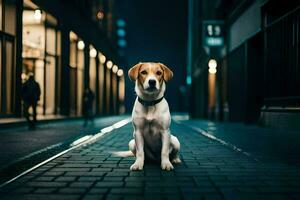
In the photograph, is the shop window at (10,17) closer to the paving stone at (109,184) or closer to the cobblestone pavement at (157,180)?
the cobblestone pavement at (157,180)

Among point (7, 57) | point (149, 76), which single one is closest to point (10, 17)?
point (7, 57)

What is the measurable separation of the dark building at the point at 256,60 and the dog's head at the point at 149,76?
28.5ft

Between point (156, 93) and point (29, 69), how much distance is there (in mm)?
16256

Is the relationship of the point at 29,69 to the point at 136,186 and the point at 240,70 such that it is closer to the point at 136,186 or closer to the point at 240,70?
the point at 240,70

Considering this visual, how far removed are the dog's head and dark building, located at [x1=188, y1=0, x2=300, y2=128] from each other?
868 centimetres

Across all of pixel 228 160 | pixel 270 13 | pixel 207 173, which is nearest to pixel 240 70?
pixel 270 13

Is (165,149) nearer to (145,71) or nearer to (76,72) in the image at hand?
(145,71)

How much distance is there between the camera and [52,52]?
2280cm

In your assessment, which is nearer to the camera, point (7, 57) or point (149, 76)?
point (149, 76)

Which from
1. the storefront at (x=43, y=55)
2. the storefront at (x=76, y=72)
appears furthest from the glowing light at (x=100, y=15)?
the storefront at (x=43, y=55)

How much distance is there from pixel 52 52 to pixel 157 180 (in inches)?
727

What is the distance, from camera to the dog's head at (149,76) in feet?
18.8

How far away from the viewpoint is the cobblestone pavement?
14.9 ft

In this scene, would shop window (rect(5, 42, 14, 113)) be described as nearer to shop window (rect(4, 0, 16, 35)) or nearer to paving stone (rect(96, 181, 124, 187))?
shop window (rect(4, 0, 16, 35))
